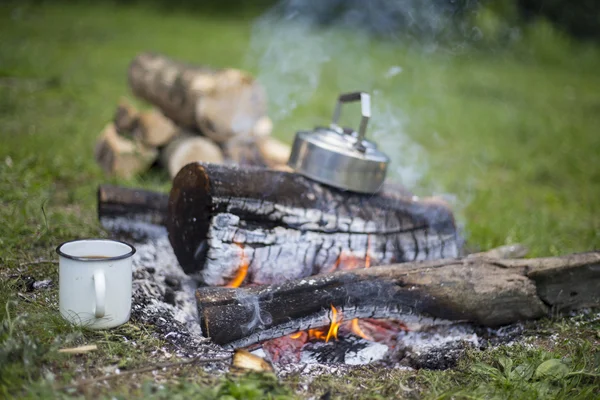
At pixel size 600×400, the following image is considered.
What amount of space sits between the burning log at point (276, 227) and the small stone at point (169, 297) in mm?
141

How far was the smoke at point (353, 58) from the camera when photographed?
190 inches

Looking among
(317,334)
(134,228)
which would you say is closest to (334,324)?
(317,334)

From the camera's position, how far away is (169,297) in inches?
105

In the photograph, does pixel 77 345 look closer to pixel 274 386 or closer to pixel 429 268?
pixel 274 386

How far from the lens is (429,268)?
2.64m

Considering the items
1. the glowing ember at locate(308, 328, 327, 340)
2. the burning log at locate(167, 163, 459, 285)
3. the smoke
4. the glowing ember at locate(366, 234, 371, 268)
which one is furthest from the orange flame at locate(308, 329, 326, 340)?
the smoke

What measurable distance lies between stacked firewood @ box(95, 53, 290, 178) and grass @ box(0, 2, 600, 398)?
23cm

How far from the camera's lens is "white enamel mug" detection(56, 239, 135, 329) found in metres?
2.08

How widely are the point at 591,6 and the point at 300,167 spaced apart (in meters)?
15.8

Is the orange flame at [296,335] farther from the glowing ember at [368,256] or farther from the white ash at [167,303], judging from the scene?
the glowing ember at [368,256]

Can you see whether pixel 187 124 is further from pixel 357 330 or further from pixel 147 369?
pixel 147 369

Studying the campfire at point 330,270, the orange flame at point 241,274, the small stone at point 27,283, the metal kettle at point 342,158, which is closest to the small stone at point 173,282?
the campfire at point 330,270

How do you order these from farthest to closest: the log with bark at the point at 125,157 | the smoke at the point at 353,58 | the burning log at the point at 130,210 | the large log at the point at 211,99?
the smoke at the point at 353,58 < the log with bark at the point at 125,157 < the large log at the point at 211,99 < the burning log at the point at 130,210

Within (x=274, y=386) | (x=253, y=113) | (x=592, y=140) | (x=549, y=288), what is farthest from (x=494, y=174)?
(x=274, y=386)
